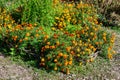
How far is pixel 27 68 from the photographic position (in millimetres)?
5715

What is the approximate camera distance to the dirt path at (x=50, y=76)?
5461mm

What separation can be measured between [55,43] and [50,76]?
0.59 metres

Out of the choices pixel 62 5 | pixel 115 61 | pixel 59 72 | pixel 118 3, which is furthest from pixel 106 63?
pixel 118 3

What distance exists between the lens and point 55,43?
19.1 feet

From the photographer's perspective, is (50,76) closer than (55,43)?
Yes

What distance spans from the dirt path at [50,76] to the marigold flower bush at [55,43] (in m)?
0.15

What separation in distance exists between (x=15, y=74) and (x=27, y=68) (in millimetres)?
299

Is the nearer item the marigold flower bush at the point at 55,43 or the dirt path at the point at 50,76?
the dirt path at the point at 50,76

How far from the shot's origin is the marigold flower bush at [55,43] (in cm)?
571

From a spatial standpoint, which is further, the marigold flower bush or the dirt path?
the marigold flower bush

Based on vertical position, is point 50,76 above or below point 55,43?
below

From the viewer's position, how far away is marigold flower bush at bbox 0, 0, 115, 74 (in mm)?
5711

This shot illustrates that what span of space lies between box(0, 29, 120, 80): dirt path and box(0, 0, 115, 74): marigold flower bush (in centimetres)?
15

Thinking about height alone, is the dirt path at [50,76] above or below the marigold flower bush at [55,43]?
below
